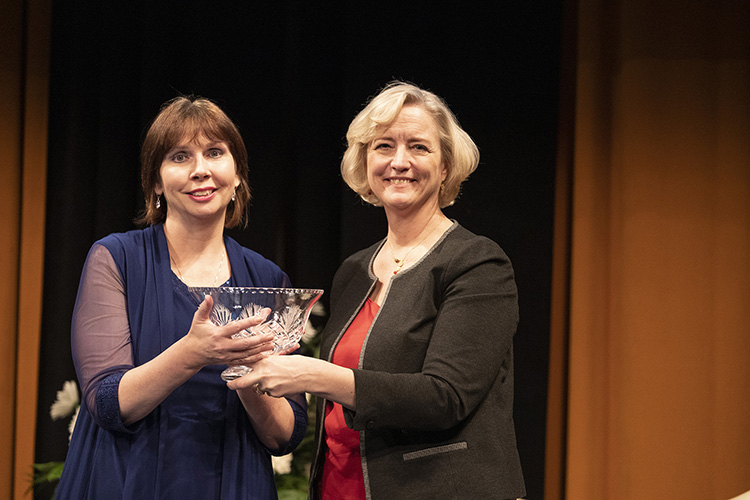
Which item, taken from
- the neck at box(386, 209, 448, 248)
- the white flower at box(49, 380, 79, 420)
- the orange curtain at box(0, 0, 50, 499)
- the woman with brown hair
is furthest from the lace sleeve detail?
the orange curtain at box(0, 0, 50, 499)

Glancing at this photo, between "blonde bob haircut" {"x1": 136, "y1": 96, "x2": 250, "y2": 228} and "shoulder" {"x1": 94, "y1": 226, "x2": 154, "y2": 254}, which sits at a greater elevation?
"blonde bob haircut" {"x1": 136, "y1": 96, "x2": 250, "y2": 228}

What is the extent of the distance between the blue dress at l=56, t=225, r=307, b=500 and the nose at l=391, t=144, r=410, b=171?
0.61m

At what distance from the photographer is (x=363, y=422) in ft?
4.66

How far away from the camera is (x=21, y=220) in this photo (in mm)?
3236

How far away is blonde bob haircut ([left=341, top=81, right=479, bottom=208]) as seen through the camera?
5.87 feet

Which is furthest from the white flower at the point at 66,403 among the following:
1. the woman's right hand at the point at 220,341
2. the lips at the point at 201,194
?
the woman's right hand at the point at 220,341

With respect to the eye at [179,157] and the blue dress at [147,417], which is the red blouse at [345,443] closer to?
the blue dress at [147,417]

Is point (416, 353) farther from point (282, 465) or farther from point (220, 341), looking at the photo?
point (282, 465)

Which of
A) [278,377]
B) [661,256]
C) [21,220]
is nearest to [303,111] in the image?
[21,220]

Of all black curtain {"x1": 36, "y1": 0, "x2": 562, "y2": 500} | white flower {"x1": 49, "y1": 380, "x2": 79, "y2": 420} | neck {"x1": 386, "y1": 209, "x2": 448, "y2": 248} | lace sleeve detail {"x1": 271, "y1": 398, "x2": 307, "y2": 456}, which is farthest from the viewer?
black curtain {"x1": 36, "y1": 0, "x2": 562, "y2": 500}

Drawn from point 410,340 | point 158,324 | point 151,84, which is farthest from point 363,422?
point 151,84

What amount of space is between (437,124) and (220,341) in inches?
31.9

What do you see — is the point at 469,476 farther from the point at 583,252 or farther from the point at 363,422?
the point at 583,252

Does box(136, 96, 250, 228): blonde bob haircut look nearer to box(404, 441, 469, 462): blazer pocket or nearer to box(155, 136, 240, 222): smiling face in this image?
box(155, 136, 240, 222): smiling face
